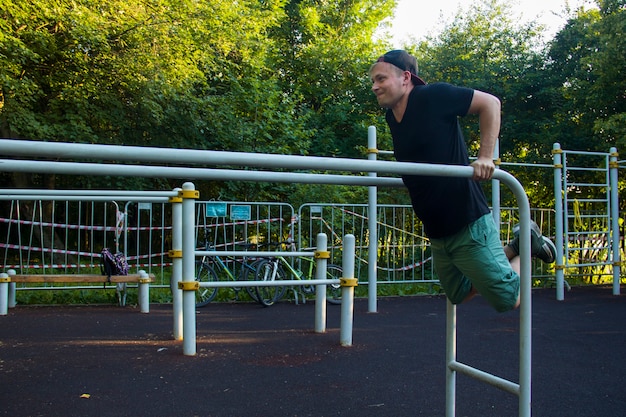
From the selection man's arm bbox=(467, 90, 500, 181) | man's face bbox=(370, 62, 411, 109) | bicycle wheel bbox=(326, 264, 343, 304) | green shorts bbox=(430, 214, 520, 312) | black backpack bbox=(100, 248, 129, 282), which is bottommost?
bicycle wheel bbox=(326, 264, 343, 304)

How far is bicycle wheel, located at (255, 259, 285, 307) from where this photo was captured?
25.0 feet

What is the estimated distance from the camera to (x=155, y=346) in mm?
4699

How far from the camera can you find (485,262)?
240cm

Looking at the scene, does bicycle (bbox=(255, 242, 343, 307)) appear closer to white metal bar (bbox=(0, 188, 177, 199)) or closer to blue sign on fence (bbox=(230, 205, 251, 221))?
blue sign on fence (bbox=(230, 205, 251, 221))

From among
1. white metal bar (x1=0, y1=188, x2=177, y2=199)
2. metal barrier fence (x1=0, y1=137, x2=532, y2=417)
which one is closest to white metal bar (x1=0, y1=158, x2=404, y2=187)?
metal barrier fence (x1=0, y1=137, x2=532, y2=417)

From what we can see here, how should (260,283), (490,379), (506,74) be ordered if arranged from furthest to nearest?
(506,74), (260,283), (490,379)

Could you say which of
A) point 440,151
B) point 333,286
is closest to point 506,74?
point 333,286

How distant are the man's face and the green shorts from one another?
64cm

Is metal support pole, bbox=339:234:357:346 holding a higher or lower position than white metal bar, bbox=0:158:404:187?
lower

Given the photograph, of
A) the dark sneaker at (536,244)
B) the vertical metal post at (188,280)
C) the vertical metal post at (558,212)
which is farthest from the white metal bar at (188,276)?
the vertical metal post at (558,212)

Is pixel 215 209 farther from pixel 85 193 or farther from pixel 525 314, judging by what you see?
pixel 525 314

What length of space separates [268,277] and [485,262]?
5537 mm

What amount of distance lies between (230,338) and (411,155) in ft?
10.3

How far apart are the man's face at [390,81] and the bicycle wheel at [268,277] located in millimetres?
5315
